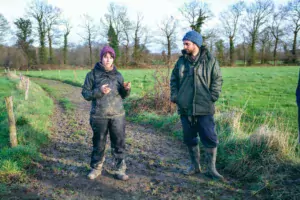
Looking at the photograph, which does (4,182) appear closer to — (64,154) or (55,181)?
(55,181)

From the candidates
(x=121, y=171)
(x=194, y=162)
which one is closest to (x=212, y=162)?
(x=194, y=162)

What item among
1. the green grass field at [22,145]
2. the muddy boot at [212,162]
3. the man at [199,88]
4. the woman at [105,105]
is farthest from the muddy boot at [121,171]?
the green grass field at [22,145]

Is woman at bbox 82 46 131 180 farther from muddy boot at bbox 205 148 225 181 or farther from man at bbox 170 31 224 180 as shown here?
muddy boot at bbox 205 148 225 181

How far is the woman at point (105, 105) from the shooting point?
3.79 m

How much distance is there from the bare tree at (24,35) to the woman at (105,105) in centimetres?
4604

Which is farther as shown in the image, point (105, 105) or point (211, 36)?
point (211, 36)

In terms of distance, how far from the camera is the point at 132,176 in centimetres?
407

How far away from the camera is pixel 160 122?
7.40 metres

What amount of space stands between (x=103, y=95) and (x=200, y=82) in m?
1.51

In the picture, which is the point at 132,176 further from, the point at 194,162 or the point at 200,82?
the point at 200,82

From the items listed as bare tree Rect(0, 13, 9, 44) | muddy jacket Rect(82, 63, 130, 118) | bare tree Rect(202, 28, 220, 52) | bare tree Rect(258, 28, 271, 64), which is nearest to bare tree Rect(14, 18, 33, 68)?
bare tree Rect(0, 13, 9, 44)

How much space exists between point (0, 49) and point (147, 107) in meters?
43.0

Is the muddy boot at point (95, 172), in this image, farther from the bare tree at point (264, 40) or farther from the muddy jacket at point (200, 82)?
the bare tree at point (264, 40)

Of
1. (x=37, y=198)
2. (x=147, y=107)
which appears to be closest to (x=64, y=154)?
(x=37, y=198)
